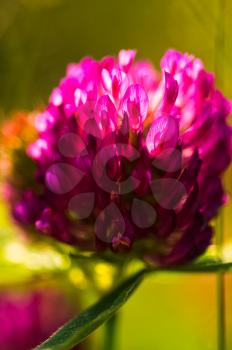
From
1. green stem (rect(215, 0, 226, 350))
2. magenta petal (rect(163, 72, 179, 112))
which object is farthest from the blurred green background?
magenta petal (rect(163, 72, 179, 112))

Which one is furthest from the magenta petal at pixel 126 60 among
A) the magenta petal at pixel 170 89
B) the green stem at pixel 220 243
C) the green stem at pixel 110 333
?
the green stem at pixel 110 333

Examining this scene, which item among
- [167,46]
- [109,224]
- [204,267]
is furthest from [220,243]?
[167,46]

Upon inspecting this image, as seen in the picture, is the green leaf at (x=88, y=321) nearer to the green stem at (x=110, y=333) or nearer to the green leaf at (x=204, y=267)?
the green leaf at (x=204, y=267)

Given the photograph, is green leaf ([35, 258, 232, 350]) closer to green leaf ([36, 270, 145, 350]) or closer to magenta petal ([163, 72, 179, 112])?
green leaf ([36, 270, 145, 350])

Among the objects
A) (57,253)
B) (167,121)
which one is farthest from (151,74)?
(57,253)

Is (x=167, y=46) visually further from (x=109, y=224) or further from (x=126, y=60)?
(x=109, y=224)

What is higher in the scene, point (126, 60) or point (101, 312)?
point (126, 60)
